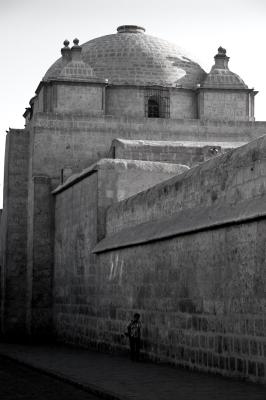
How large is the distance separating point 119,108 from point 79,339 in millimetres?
9127

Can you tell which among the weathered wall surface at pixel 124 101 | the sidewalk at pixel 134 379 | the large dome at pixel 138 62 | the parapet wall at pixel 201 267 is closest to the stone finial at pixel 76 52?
the large dome at pixel 138 62

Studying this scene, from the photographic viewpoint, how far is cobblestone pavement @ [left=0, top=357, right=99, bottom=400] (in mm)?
9578

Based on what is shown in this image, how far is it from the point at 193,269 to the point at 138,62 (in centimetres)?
1466

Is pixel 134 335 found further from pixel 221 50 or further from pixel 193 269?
pixel 221 50

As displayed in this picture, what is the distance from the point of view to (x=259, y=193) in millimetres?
10234

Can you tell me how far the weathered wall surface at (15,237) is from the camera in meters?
22.5

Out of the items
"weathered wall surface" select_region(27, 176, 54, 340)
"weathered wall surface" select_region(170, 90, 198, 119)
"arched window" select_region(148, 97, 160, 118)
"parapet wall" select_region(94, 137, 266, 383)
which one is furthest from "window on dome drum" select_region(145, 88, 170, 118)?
"parapet wall" select_region(94, 137, 266, 383)

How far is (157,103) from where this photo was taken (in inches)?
1004

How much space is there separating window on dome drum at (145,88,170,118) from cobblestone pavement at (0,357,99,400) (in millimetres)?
13535

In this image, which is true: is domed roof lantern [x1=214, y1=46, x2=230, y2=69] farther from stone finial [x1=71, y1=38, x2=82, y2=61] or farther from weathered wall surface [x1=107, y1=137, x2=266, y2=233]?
weathered wall surface [x1=107, y1=137, x2=266, y2=233]

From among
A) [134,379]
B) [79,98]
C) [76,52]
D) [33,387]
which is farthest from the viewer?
[76,52]

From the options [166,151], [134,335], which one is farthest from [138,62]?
[134,335]

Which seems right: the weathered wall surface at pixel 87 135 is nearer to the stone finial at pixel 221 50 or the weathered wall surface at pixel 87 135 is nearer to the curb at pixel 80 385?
the stone finial at pixel 221 50

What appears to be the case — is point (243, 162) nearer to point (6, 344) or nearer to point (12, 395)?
point (12, 395)
